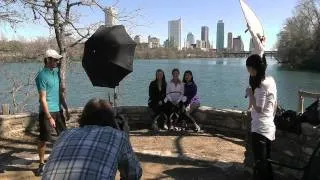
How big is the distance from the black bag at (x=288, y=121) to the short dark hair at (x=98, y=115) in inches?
119

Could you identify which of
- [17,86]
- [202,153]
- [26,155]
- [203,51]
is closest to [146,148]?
[202,153]

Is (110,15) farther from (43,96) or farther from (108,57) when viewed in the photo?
(43,96)

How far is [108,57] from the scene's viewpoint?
22.8 ft

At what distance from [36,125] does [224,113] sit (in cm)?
368

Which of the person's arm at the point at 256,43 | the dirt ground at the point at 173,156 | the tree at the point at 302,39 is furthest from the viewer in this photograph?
the tree at the point at 302,39

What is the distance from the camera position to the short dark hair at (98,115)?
10.6 ft

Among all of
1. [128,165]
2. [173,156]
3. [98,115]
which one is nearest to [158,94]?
[173,156]

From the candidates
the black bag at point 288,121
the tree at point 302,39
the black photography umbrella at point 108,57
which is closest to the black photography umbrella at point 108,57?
the black photography umbrella at point 108,57

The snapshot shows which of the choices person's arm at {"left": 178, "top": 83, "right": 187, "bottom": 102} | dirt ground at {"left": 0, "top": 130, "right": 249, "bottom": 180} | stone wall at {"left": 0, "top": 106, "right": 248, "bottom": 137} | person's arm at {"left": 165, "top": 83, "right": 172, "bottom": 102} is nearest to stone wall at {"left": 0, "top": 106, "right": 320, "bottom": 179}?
stone wall at {"left": 0, "top": 106, "right": 248, "bottom": 137}

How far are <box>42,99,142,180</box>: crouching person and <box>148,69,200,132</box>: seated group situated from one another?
6645 millimetres

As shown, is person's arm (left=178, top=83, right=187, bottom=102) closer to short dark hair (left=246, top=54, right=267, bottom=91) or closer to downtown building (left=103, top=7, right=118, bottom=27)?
downtown building (left=103, top=7, right=118, bottom=27)

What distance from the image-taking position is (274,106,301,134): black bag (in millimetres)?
5684

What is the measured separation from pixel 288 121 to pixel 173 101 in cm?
435

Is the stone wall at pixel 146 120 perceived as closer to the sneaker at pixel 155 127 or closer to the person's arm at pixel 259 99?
the sneaker at pixel 155 127
